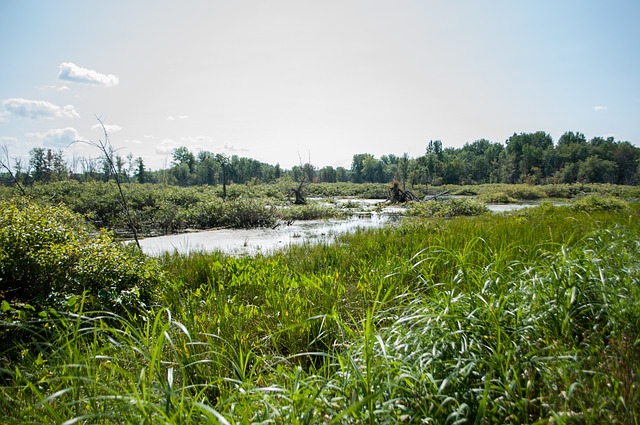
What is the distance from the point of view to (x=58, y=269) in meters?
3.83

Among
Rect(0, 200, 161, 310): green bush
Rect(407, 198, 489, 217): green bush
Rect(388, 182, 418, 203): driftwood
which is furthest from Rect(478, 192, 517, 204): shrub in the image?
Rect(0, 200, 161, 310): green bush

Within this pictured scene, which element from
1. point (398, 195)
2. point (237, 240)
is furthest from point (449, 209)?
point (237, 240)

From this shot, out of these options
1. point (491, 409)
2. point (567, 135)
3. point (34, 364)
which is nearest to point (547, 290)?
point (491, 409)

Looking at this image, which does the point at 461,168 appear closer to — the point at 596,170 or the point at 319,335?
the point at 596,170

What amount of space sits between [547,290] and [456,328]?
1.02 meters

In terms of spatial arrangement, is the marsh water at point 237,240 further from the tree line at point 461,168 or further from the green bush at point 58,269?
the tree line at point 461,168

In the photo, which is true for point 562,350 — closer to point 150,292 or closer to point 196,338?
point 196,338

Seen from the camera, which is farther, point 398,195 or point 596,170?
point 596,170

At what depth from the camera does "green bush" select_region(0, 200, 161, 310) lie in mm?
3607

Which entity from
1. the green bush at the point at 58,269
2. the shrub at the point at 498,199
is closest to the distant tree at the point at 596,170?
the shrub at the point at 498,199

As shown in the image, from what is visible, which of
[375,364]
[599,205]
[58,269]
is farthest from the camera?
[599,205]

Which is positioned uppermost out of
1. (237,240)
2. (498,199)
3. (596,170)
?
(596,170)

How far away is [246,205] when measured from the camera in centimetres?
1648

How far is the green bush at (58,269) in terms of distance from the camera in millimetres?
3607
